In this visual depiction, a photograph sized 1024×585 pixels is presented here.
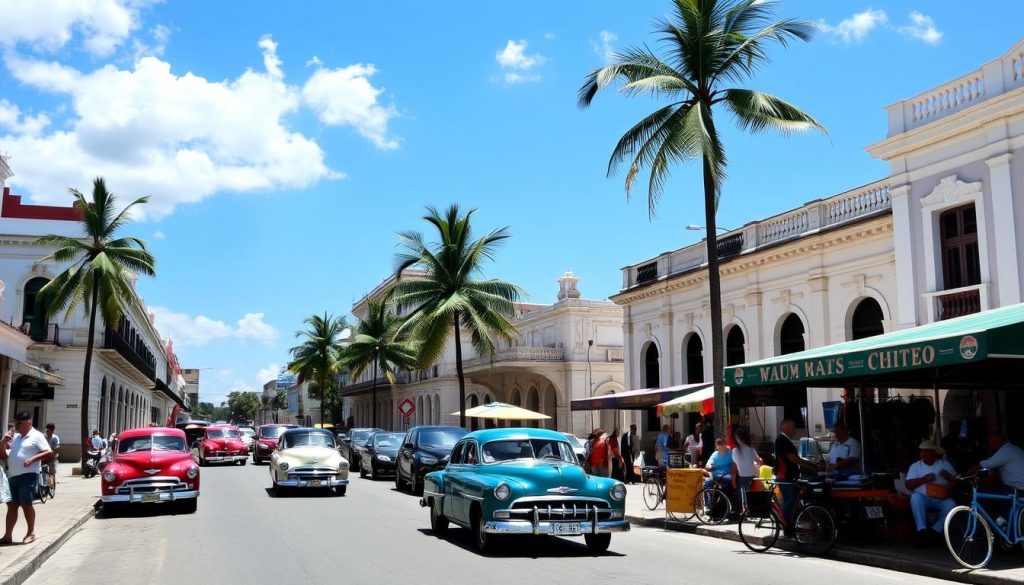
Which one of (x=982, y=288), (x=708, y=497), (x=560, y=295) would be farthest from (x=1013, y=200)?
(x=560, y=295)

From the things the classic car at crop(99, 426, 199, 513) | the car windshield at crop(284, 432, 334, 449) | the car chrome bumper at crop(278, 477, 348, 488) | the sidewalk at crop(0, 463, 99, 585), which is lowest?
the sidewalk at crop(0, 463, 99, 585)

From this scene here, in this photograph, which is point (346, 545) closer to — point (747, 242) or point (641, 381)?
point (747, 242)

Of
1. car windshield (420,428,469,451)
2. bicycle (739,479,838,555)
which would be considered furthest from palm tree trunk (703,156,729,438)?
car windshield (420,428,469,451)

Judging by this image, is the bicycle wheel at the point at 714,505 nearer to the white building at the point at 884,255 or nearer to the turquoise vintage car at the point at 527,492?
the turquoise vintage car at the point at 527,492

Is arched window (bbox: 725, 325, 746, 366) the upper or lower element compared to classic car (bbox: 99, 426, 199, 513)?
upper

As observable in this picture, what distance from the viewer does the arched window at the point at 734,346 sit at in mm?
28938

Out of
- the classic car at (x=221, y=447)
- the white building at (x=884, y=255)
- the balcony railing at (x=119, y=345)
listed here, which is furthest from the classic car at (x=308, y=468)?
the balcony railing at (x=119, y=345)

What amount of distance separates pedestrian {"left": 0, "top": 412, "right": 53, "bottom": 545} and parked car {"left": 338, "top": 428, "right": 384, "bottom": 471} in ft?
66.4

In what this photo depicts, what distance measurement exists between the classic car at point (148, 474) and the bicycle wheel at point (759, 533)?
10522mm

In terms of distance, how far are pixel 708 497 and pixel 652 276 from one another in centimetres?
1865

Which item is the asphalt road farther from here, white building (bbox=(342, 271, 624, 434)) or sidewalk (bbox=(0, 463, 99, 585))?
white building (bbox=(342, 271, 624, 434))

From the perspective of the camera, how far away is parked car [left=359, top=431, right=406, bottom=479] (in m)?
28.8

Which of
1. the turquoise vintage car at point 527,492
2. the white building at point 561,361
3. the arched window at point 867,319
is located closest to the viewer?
the turquoise vintage car at point 527,492

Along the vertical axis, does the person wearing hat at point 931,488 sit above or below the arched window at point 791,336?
below
